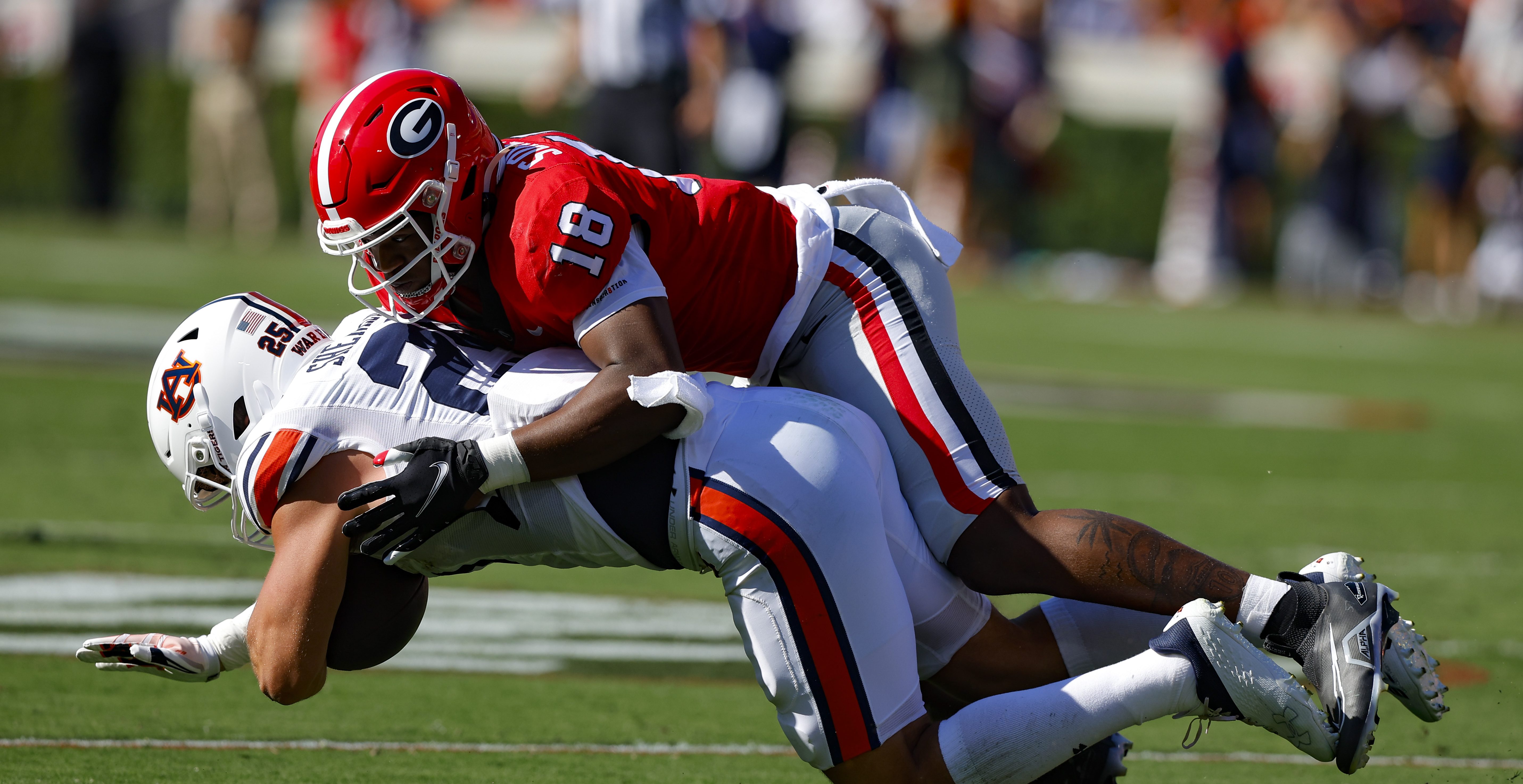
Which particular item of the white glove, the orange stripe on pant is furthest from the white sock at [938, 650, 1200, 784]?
the white glove

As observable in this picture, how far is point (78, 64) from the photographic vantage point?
15.9 m

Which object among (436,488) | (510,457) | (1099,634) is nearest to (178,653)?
(436,488)

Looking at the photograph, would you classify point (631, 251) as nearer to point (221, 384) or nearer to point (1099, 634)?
point (221, 384)

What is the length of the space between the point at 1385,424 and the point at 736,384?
6984mm

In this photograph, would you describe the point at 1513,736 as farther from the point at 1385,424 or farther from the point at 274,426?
the point at 1385,424

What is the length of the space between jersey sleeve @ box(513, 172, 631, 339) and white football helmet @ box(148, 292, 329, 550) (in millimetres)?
454

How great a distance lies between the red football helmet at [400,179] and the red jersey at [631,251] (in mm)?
73

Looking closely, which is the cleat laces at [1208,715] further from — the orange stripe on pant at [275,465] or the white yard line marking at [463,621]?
the white yard line marking at [463,621]

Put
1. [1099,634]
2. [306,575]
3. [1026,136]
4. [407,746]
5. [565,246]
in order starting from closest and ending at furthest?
[306,575] < [565,246] < [1099,634] < [407,746] < [1026,136]

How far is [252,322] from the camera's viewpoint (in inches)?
132

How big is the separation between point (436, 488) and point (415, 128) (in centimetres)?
81

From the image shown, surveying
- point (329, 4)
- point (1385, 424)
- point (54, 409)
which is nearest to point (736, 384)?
point (54, 409)

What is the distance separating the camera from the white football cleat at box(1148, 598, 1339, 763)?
2986mm

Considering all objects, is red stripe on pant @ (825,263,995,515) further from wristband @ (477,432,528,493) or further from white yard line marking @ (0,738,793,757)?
wristband @ (477,432,528,493)
